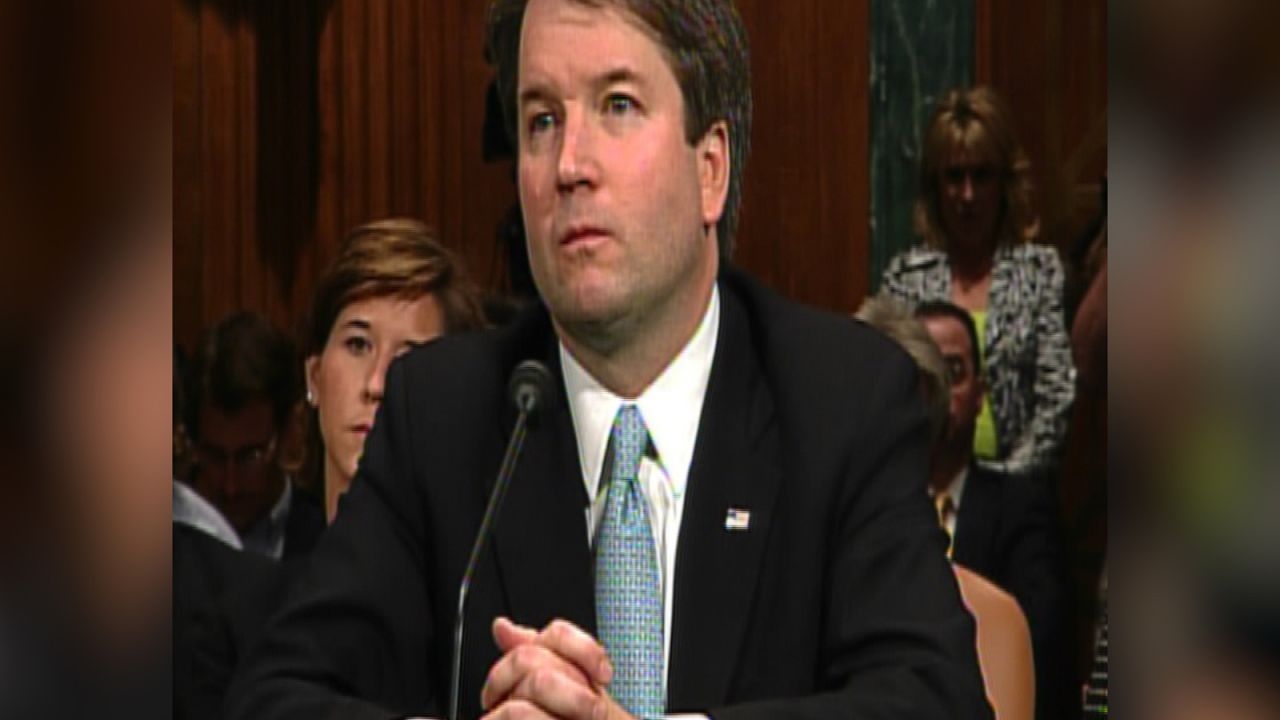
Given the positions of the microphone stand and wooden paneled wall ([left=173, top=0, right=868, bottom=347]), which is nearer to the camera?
the microphone stand

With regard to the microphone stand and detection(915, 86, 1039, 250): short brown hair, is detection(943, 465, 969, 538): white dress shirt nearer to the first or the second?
detection(915, 86, 1039, 250): short brown hair

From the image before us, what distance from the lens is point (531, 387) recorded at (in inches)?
50.8

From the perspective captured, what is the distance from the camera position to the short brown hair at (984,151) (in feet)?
6.50

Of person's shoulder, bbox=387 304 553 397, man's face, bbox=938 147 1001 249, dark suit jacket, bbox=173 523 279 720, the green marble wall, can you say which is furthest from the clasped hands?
man's face, bbox=938 147 1001 249

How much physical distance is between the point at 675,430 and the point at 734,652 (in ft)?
0.60

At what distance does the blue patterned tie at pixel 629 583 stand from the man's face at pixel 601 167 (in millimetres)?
98

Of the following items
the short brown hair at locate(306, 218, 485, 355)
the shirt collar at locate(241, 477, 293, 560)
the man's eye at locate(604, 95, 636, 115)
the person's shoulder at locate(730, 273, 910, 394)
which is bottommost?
the shirt collar at locate(241, 477, 293, 560)

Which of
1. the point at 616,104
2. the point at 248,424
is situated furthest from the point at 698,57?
the point at 248,424

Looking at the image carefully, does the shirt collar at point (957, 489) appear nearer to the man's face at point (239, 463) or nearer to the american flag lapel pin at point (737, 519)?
the american flag lapel pin at point (737, 519)

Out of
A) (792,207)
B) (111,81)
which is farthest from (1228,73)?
(792,207)

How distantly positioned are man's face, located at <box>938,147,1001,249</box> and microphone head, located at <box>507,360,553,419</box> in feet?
→ 2.60

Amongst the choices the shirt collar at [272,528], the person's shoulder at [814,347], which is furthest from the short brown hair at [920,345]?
the shirt collar at [272,528]

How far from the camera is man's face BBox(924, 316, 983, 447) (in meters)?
1.90

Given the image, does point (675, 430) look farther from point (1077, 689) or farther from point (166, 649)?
point (166, 649)
